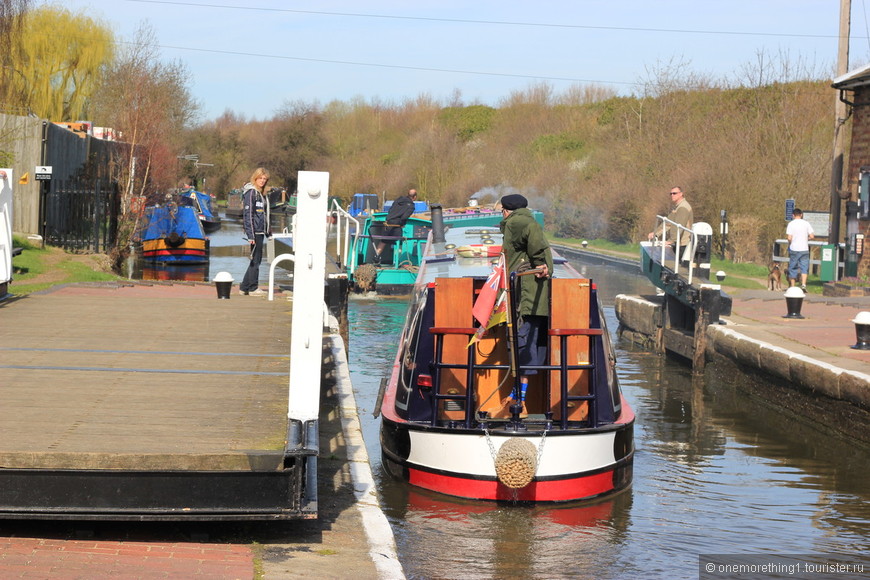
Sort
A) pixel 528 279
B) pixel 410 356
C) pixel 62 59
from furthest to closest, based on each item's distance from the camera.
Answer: pixel 62 59
pixel 410 356
pixel 528 279

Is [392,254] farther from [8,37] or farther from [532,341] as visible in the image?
[532,341]

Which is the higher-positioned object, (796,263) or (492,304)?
(796,263)

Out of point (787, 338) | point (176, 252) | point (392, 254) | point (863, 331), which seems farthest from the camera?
point (176, 252)

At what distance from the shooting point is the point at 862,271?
23594 millimetres

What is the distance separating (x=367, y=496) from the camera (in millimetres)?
6980

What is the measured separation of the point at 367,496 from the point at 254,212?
21.5 ft

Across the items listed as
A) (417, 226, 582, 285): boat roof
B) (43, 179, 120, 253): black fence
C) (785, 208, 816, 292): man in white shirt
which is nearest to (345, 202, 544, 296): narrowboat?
(43, 179, 120, 253): black fence

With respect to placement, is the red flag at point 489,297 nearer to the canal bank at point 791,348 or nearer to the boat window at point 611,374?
the boat window at point 611,374

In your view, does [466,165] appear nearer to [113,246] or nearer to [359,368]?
[113,246]

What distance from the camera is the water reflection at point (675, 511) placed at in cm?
A: 773

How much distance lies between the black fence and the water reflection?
11.2 meters

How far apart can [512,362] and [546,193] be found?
129ft

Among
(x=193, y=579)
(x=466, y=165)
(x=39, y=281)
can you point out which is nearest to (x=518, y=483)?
(x=193, y=579)

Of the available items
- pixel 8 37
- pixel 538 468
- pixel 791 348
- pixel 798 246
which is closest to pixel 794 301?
pixel 791 348
